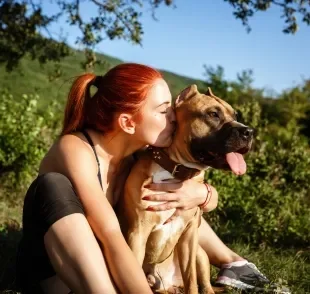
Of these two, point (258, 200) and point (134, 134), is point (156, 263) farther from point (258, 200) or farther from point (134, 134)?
point (258, 200)

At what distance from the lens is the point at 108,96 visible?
2.82 m

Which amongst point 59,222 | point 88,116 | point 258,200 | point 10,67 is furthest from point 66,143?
point 10,67

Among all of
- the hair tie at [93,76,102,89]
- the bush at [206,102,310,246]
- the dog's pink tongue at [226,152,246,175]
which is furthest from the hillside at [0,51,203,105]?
the dog's pink tongue at [226,152,246,175]

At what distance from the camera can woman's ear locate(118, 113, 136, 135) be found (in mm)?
2816

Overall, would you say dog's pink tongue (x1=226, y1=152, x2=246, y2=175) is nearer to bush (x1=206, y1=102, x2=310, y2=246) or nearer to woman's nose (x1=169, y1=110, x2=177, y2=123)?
woman's nose (x1=169, y1=110, x2=177, y2=123)

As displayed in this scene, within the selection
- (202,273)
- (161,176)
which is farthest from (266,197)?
(161,176)

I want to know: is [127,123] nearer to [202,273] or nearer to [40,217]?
[40,217]

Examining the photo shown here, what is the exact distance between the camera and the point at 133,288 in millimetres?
2545

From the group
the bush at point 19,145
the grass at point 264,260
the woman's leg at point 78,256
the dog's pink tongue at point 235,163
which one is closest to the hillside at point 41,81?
the bush at point 19,145

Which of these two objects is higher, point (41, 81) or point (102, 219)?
point (102, 219)

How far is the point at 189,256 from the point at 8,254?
62.5 inches

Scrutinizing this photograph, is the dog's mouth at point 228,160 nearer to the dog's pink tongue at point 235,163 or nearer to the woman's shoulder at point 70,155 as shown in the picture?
the dog's pink tongue at point 235,163

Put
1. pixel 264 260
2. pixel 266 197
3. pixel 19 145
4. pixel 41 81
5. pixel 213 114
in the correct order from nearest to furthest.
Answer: pixel 213 114
pixel 264 260
pixel 266 197
pixel 19 145
pixel 41 81

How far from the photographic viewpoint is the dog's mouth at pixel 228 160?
2879mm
